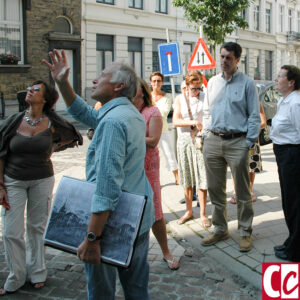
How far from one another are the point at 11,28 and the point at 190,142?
15.9 metres

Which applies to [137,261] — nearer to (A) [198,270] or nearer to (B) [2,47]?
(A) [198,270]

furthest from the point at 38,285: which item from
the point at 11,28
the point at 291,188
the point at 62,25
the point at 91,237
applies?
the point at 62,25

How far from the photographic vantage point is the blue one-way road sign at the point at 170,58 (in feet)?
29.0

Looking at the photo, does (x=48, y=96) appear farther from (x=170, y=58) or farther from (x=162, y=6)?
(x=162, y=6)

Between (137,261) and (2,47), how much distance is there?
18322 millimetres

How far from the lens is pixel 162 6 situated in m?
26.8

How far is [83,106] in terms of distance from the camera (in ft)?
9.27

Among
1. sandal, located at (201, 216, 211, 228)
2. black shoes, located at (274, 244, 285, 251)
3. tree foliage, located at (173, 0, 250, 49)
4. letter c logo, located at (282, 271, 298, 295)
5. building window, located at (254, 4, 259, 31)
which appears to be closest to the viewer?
letter c logo, located at (282, 271, 298, 295)

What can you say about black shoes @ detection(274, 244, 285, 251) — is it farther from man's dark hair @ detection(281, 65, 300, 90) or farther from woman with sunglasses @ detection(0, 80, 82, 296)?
woman with sunglasses @ detection(0, 80, 82, 296)

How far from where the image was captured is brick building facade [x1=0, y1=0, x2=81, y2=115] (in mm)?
18562

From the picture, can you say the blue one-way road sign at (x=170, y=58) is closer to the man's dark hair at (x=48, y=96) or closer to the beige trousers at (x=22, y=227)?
the man's dark hair at (x=48, y=96)

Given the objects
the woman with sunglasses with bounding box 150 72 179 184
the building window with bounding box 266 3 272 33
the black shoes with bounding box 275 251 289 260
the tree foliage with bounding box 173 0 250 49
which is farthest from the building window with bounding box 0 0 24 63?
the building window with bounding box 266 3 272 33

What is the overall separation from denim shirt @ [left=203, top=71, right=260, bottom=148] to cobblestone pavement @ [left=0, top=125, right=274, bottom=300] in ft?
3.93

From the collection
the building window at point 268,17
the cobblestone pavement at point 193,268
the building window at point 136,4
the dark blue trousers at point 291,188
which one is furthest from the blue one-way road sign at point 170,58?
the building window at point 268,17
